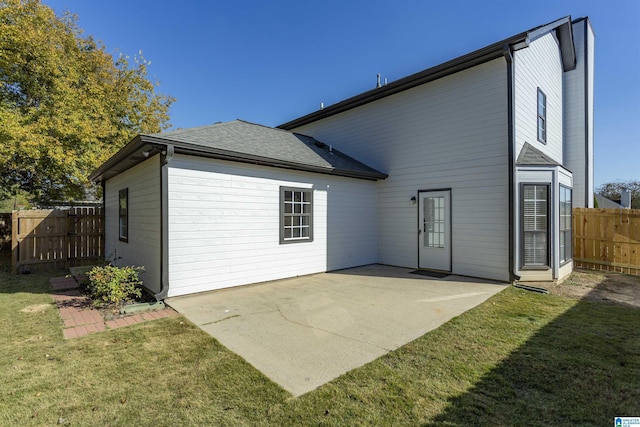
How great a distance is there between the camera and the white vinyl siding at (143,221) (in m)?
5.86

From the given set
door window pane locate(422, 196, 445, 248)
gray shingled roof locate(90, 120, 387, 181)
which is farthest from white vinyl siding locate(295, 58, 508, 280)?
gray shingled roof locate(90, 120, 387, 181)

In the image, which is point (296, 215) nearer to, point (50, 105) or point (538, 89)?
point (538, 89)

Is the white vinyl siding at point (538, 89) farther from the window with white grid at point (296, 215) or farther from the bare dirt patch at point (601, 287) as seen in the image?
the window with white grid at point (296, 215)

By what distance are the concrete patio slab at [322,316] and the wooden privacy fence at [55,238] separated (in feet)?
21.4

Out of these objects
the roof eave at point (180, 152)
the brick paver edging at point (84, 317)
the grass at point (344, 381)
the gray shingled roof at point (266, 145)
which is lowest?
the brick paver edging at point (84, 317)

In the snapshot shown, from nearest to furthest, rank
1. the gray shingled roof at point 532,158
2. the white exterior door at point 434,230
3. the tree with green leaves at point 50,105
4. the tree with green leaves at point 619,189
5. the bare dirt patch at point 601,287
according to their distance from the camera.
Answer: the bare dirt patch at point 601,287 → the gray shingled roof at point 532,158 → the white exterior door at point 434,230 → the tree with green leaves at point 50,105 → the tree with green leaves at point 619,189

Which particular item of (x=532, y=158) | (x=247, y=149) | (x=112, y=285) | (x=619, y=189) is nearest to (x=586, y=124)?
(x=532, y=158)

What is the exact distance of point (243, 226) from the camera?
21.6ft

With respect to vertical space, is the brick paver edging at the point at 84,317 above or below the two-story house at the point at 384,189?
below

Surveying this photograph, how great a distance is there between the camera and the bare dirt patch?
5854 mm

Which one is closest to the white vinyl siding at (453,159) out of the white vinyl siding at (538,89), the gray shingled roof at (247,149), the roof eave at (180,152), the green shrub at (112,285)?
the white vinyl siding at (538,89)

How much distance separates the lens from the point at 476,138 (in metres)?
7.45

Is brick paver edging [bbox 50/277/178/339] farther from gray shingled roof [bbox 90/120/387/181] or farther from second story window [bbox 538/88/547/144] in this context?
second story window [bbox 538/88/547/144]

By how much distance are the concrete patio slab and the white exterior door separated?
2.88 ft
